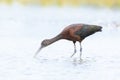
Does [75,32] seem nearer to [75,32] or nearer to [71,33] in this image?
[75,32]

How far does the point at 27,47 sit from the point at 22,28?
6.02 meters

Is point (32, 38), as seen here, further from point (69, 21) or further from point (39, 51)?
point (69, 21)

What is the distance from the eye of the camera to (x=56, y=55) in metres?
14.0

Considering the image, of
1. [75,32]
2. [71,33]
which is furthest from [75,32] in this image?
[71,33]

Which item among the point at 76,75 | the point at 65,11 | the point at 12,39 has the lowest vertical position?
the point at 76,75

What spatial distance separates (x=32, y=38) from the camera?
707 inches

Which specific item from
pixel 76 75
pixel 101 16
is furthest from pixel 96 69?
pixel 101 16

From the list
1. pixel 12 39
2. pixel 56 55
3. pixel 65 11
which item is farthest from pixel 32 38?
pixel 65 11

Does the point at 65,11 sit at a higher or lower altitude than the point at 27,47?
higher

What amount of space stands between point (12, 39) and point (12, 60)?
439cm

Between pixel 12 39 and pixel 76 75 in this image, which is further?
pixel 12 39

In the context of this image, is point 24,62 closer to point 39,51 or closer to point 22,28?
point 39,51

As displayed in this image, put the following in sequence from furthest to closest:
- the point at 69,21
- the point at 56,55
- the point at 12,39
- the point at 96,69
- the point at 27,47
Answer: the point at 69,21
the point at 12,39
the point at 27,47
the point at 56,55
the point at 96,69

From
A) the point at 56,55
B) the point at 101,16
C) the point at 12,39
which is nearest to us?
the point at 56,55
